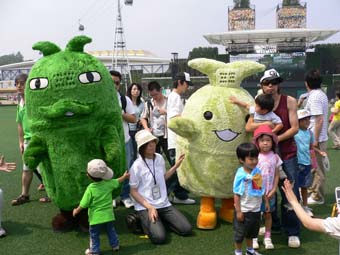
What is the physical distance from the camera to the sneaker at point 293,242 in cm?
405

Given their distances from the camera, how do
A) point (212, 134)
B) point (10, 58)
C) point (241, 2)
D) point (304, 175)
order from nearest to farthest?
point (212, 134), point (304, 175), point (241, 2), point (10, 58)

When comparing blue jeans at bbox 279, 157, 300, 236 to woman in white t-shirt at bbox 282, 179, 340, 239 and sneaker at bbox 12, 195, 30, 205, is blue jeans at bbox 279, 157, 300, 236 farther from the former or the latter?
sneaker at bbox 12, 195, 30, 205

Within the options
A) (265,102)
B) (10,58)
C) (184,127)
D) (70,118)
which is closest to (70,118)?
(70,118)

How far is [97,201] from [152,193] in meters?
0.79

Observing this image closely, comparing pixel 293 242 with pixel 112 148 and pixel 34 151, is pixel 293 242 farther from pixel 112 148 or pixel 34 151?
pixel 34 151

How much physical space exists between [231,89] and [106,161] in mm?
1585

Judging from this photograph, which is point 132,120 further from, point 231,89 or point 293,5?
point 293,5

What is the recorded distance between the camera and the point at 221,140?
434 cm

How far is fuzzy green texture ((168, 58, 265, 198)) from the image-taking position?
4.32m

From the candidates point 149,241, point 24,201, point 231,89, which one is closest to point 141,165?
point 149,241

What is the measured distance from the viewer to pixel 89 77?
416cm

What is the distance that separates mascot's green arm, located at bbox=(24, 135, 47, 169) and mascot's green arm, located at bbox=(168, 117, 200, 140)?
138 centimetres

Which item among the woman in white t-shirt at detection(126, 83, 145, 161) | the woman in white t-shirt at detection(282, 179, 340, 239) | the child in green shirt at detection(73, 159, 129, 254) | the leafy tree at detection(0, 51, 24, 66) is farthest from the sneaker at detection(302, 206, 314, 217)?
the leafy tree at detection(0, 51, 24, 66)

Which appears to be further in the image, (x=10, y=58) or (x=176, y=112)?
(x=10, y=58)
